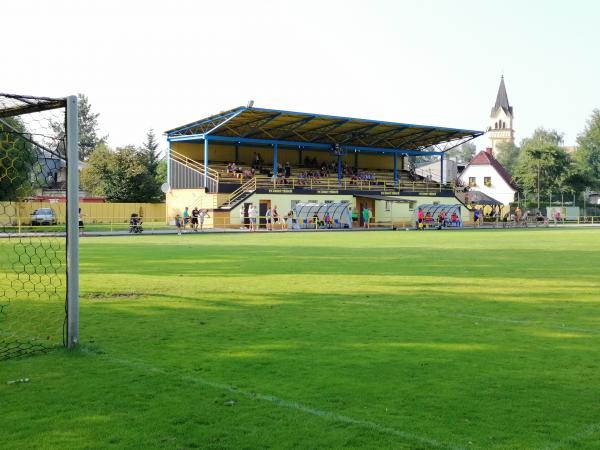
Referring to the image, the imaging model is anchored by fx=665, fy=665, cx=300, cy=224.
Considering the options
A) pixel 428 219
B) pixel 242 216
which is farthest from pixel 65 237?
pixel 428 219

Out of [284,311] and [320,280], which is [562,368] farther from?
[320,280]

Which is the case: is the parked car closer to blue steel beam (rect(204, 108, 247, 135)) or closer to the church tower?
blue steel beam (rect(204, 108, 247, 135))

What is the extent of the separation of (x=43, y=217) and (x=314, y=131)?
27682 millimetres

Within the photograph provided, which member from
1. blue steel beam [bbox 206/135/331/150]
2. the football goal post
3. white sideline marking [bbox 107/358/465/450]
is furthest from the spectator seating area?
white sideline marking [bbox 107/358/465/450]

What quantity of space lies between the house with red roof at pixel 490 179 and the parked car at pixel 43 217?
65.6 m

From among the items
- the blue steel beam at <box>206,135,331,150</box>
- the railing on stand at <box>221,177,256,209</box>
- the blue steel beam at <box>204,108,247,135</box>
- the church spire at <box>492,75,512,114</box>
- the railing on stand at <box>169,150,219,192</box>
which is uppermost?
the church spire at <box>492,75,512,114</box>

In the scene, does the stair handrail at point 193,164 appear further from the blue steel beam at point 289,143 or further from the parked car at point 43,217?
the parked car at point 43,217

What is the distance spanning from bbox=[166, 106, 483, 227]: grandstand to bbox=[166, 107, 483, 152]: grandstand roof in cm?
9

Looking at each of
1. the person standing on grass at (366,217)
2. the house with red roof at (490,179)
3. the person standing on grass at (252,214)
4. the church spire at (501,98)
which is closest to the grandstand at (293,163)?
the person standing on grass at (252,214)

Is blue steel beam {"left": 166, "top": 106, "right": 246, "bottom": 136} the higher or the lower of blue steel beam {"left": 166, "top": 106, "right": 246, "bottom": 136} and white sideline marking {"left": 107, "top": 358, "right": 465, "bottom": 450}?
the higher

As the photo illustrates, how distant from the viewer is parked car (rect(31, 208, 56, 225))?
39.6 metres

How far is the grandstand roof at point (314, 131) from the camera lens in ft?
175

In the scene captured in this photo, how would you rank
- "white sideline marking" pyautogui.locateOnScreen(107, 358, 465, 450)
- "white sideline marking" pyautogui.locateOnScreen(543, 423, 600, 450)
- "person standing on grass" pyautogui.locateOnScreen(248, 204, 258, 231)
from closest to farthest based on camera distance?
"white sideline marking" pyautogui.locateOnScreen(543, 423, 600, 450) < "white sideline marking" pyautogui.locateOnScreen(107, 358, 465, 450) < "person standing on grass" pyautogui.locateOnScreen(248, 204, 258, 231)

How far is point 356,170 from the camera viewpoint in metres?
66.4
